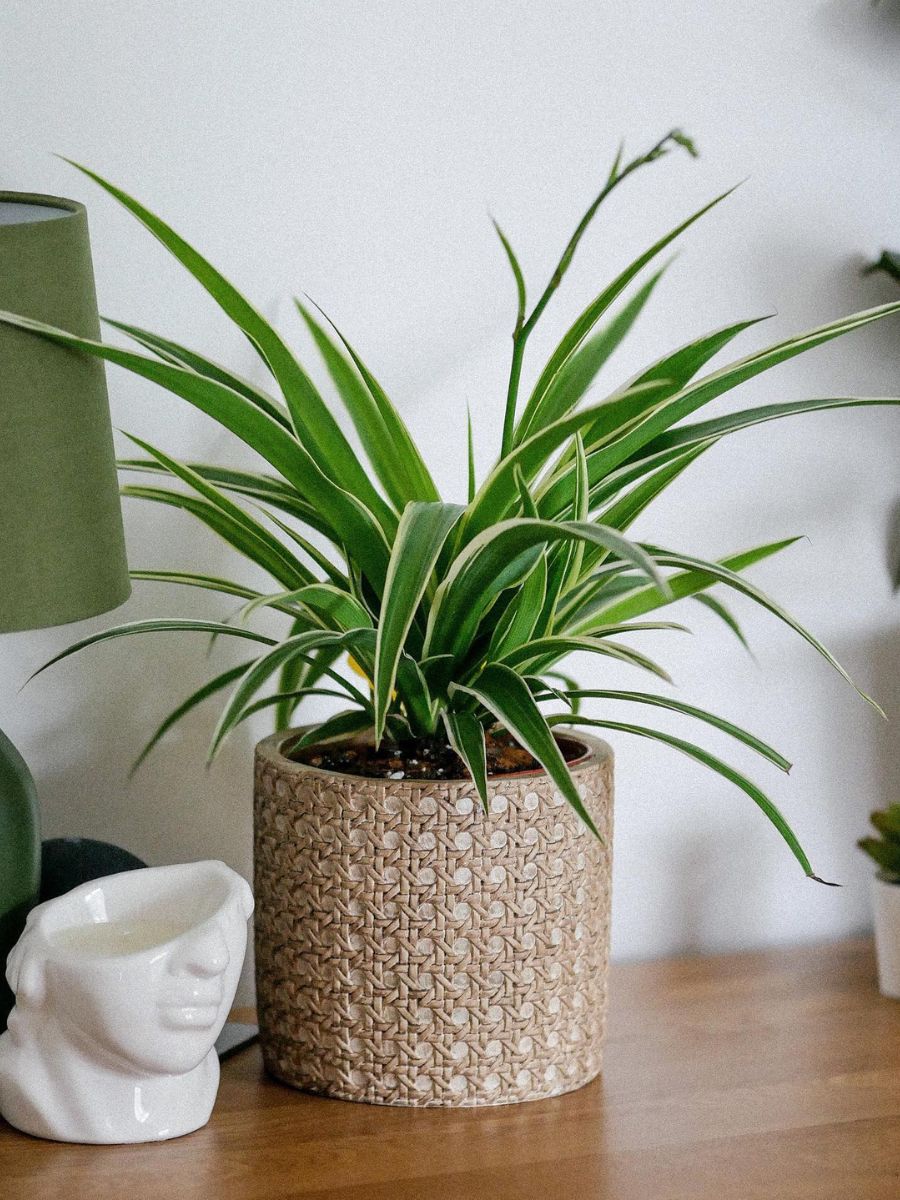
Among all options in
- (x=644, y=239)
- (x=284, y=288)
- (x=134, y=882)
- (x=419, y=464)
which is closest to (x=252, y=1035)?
(x=134, y=882)

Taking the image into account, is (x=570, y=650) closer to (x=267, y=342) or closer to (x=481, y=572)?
(x=481, y=572)

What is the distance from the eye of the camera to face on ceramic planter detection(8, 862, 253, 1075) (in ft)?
2.49

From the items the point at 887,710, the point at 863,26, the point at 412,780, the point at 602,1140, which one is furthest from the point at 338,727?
the point at 863,26

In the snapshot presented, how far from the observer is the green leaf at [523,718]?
749 mm

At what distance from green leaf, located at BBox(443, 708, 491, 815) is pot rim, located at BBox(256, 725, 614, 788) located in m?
0.03

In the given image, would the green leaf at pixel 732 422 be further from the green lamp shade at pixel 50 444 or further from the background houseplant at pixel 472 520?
the green lamp shade at pixel 50 444

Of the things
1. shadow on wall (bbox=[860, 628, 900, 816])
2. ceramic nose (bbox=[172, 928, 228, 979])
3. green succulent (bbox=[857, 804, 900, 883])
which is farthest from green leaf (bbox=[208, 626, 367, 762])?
shadow on wall (bbox=[860, 628, 900, 816])

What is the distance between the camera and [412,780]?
32.7 inches

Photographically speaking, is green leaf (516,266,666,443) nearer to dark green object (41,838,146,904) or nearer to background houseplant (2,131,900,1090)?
background houseplant (2,131,900,1090)

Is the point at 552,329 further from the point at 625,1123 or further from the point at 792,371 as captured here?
the point at 625,1123

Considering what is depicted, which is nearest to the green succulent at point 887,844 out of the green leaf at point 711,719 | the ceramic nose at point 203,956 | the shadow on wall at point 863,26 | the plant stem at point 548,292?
the green leaf at point 711,719

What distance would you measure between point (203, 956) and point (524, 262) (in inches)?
26.6

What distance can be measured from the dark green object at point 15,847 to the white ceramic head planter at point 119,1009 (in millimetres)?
36

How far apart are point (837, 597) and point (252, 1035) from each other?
689 mm
